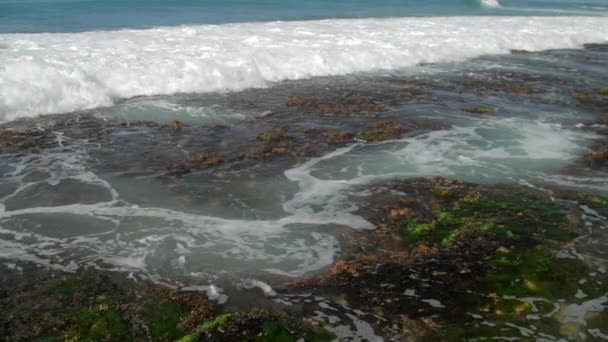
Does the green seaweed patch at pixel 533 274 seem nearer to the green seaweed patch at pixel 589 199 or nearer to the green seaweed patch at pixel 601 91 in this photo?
the green seaweed patch at pixel 589 199

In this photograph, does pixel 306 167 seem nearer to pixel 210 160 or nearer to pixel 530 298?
pixel 210 160

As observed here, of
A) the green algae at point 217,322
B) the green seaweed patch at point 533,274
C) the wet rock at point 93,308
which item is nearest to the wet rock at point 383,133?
the green seaweed patch at point 533,274

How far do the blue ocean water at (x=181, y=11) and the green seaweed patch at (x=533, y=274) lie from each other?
99.8 ft

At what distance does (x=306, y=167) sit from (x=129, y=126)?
15.9 feet

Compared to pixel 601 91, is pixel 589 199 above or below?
→ below

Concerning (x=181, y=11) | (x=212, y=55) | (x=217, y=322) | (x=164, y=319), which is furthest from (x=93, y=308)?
(x=181, y=11)

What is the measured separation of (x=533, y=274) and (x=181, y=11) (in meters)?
40.1

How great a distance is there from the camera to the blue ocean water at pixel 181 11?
1325 inches

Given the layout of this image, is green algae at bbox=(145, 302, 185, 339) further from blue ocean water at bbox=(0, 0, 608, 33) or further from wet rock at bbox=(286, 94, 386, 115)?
blue ocean water at bbox=(0, 0, 608, 33)

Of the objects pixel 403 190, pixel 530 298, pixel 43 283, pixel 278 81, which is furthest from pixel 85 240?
pixel 278 81

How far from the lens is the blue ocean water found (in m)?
33.7

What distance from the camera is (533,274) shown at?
6309 mm

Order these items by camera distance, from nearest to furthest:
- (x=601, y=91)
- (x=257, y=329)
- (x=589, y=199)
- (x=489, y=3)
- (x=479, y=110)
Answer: (x=257, y=329), (x=589, y=199), (x=479, y=110), (x=601, y=91), (x=489, y=3)

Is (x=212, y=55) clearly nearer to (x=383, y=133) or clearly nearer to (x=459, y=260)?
(x=383, y=133)
